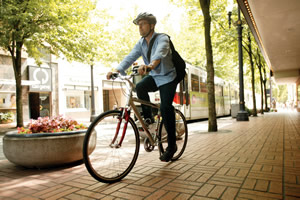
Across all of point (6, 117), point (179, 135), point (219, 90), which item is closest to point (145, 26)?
point (179, 135)

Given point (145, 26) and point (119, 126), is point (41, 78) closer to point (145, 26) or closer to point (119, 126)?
point (145, 26)

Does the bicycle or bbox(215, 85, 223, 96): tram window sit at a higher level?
bbox(215, 85, 223, 96): tram window

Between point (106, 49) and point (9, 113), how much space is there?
968cm

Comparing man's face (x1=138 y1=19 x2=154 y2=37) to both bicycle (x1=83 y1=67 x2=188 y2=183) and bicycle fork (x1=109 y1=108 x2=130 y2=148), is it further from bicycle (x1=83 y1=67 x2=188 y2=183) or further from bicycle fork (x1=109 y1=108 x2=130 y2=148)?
bicycle fork (x1=109 y1=108 x2=130 y2=148)

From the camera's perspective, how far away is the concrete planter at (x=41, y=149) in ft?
12.2

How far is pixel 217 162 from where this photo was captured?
152 inches

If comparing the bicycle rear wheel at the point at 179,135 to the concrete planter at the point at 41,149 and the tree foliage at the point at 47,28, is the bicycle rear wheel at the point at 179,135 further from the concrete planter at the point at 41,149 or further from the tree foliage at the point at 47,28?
the tree foliage at the point at 47,28

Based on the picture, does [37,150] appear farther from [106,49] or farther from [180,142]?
[106,49]

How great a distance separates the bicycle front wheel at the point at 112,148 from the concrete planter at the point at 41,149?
33.4 inches

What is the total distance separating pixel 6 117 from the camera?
1852 centimetres

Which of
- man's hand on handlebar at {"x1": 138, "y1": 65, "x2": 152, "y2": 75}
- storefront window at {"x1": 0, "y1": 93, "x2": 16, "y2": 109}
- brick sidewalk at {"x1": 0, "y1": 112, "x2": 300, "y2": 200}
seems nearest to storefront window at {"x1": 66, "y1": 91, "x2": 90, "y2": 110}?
storefront window at {"x1": 0, "y1": 93, "x2": 16, "y2": 109}

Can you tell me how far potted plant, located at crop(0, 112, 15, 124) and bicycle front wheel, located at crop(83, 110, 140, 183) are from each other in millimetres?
18203

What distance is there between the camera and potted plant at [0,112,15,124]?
18.3 metres

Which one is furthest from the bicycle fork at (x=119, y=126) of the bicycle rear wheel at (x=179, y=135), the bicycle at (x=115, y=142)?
the bicycle rear wheel at (x=179, y=135)
